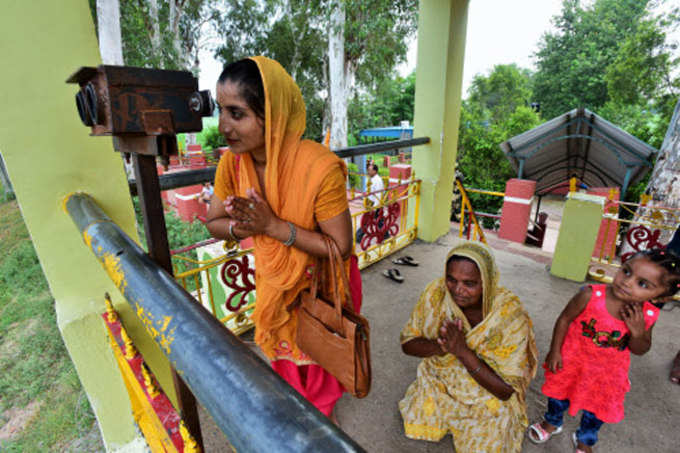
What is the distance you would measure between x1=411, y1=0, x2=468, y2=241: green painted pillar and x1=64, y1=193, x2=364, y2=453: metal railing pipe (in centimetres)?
421

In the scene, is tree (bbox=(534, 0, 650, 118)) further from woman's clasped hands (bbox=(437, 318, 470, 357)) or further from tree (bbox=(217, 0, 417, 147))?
woman's clasped hands (bbox=(437, 318, 470, 357))

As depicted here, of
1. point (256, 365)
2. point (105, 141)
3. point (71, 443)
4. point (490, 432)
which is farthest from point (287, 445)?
point (71, 443)

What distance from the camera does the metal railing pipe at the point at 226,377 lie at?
381 millimetres

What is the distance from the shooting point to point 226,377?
0.48m

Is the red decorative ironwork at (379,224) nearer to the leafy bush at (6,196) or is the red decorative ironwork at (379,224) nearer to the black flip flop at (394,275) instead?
the black flip flop at (394,275)

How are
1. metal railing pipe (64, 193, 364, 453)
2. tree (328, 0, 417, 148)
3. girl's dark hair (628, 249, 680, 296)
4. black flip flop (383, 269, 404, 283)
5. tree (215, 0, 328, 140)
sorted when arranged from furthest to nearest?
tree (215, 0, 328, 140) → tree (328, 0, 417, 148) → black flip flop (383, 269, 404, 283) → girl's dark hair (628, 249, 680, 296) → metal railing pipe (64, 193, 364, 453)

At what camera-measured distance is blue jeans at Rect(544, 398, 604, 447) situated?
1941 mm

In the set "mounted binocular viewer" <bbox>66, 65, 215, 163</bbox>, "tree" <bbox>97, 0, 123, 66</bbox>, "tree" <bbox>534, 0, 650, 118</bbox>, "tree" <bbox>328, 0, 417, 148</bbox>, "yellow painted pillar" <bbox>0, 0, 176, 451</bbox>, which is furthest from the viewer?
"tree" <bbox>534, 0, 650, 118</bbox>

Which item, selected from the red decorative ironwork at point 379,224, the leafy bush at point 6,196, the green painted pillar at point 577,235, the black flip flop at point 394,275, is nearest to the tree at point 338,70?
the red decorative ironwork at point 379,224

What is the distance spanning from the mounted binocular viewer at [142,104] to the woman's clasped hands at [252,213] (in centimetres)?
44

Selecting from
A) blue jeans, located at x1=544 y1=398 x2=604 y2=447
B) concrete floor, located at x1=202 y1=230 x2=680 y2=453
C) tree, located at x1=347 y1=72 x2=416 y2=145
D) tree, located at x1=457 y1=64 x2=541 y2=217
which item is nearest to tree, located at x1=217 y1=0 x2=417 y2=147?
tree, located at x1=347 y1=72 x2=416 y2=145

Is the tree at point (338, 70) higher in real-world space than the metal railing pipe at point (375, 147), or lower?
higher

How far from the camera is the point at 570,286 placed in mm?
3762

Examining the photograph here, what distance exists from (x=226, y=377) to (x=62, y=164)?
1.53 metres
